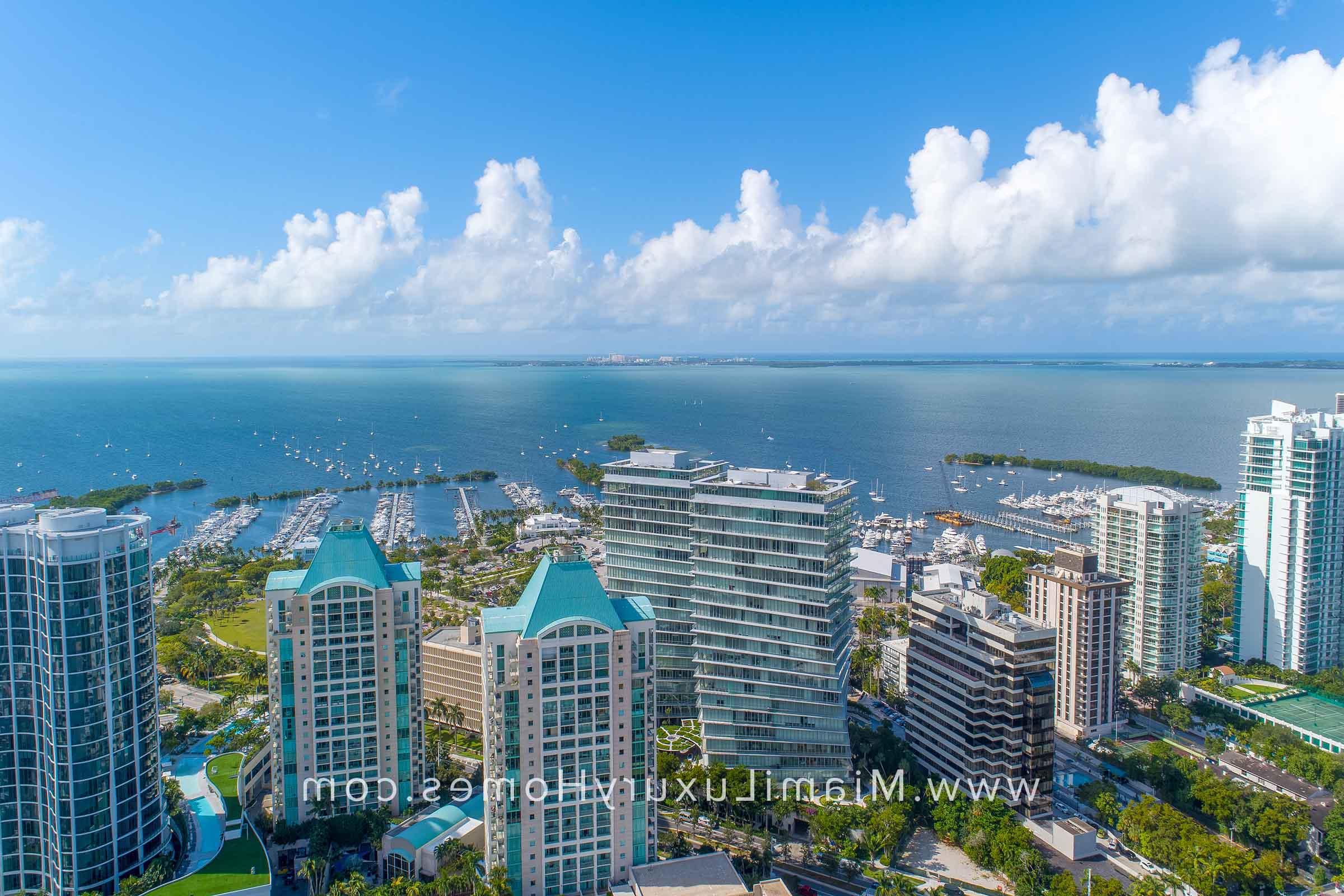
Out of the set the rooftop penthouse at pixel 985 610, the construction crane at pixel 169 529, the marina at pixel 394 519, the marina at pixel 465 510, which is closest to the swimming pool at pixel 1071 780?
the rooftop penthouse at pixel 985 610

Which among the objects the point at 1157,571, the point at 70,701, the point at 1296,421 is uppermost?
the point at 1296,421

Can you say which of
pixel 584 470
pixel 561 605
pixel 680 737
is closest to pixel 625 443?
pixel 584 470

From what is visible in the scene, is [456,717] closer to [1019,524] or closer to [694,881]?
[694,881]

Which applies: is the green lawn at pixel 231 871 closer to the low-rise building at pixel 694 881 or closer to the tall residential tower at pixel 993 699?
the low-rise building at pixel 694 881

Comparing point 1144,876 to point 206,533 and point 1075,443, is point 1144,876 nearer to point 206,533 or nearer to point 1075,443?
point 206,533

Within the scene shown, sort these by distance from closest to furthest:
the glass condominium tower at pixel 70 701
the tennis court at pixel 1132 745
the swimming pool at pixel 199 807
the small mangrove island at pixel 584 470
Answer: the glass condominium tower at pixel 70 701 → the swimming pool at pixel 199 807 → the tennis court at pixel 1132 745 → the small mangrove island at pixel 584 470

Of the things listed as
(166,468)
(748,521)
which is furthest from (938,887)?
(166,468)

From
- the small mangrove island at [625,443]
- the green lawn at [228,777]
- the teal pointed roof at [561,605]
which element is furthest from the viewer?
the small mangrove island at [625,443]

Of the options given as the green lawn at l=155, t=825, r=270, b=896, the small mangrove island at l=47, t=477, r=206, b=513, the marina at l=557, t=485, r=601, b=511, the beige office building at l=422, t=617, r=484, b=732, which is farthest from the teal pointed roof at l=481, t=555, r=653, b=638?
the small mangrove island at l=47, t=477, r=206, b=513

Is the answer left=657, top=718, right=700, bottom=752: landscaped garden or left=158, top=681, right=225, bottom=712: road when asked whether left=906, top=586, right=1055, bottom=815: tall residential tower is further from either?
left=158, top=681, right=225, bottom=712: road
